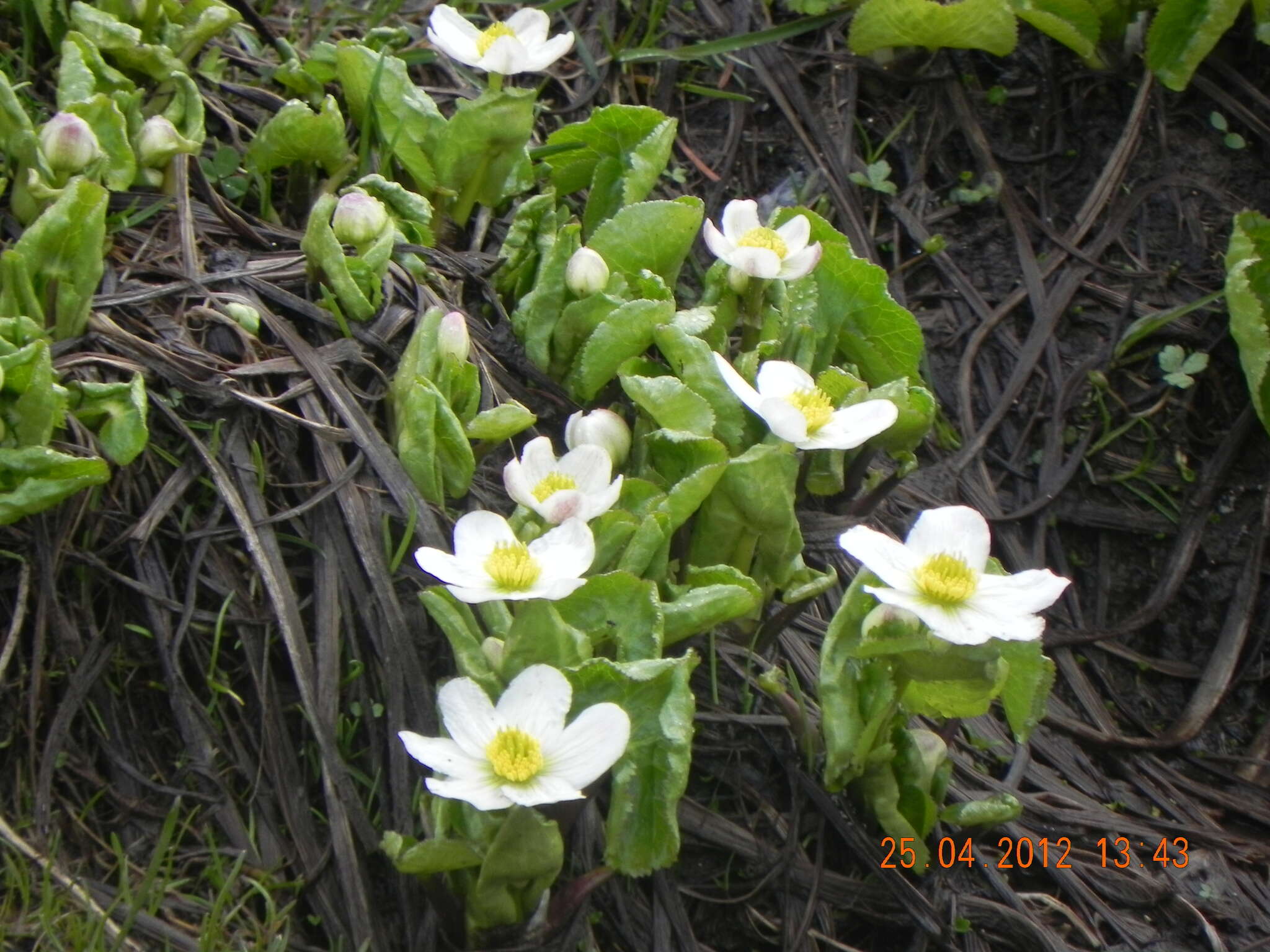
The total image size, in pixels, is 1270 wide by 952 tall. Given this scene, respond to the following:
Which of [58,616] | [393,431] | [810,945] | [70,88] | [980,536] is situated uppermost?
[70,88]

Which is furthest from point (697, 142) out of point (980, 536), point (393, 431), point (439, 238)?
point (980, 536)

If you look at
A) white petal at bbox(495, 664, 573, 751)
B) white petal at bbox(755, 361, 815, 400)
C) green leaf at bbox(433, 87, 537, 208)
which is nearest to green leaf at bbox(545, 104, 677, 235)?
green leaf at bbox(433, 87, 537, 208)

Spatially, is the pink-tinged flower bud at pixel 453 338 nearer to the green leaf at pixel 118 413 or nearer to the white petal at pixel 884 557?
the green leaf at pixel 118 413

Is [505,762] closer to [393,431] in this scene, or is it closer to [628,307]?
[393,431]

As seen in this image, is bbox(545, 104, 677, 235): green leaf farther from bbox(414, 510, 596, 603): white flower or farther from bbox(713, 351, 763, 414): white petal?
bbox(414, 510, 596, 603): white flower

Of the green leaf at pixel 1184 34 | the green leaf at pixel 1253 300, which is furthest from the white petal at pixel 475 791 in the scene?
the green leaf at pixel 1184 34
